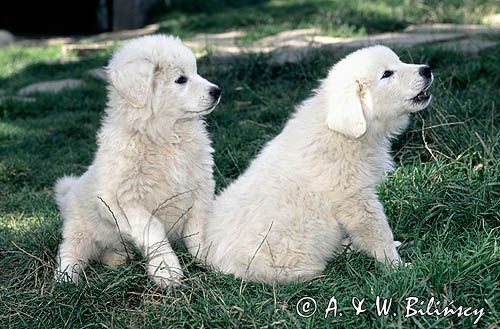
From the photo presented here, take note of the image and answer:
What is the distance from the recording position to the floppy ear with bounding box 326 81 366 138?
11.7 feet

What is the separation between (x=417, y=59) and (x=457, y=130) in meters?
1.93

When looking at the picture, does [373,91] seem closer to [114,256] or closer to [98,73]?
[114,256]

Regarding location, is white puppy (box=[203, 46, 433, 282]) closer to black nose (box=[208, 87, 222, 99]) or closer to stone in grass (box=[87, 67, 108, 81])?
black nose (box=[208, 87, 222, 99])

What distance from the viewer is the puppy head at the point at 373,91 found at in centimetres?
360

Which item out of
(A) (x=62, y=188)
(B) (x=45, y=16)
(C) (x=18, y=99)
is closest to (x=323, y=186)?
(A) (x=62, y=188)

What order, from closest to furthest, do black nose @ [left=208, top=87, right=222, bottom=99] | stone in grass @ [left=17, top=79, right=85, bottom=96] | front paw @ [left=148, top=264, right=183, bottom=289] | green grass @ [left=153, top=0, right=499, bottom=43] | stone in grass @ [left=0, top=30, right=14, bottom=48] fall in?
front paw @ [left=148, top=264, right=183, bottom=289]
black nose @ [left=208, top=87, right=222, bottom=99]
stone in grass @ [left=17, top=79, right=85, bottom=96]
green grass @ [left=153, top=0, right=499, bottom=43]
stone in grass @ [left=0, top=30, right=14, bottom=48]

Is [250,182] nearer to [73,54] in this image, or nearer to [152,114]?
[152,114]

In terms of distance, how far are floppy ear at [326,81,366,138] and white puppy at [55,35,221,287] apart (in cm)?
61

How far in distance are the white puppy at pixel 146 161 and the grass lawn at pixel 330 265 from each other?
0.16 m

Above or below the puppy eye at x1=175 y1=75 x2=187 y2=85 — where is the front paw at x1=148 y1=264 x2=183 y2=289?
below

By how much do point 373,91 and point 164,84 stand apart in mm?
1049

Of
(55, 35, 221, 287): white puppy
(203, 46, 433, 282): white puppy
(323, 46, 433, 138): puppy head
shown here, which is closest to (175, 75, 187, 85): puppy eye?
(55, 35, 221, 287): white puppy

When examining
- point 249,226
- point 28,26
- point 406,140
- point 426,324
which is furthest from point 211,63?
point 28,26

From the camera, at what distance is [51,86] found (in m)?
8.03
